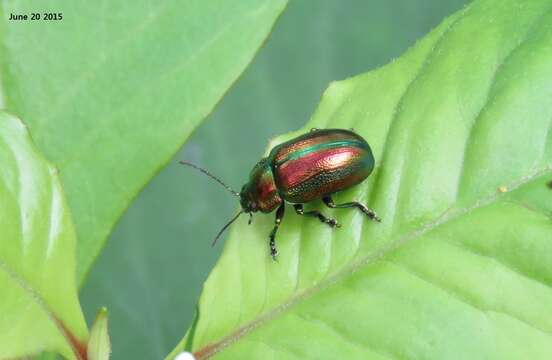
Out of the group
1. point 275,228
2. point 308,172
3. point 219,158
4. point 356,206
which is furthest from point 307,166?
point 219,158

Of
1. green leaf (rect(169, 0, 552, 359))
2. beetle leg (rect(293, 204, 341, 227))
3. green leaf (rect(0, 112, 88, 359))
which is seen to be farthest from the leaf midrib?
beetle leg (rect(293, 204, 341, 227))

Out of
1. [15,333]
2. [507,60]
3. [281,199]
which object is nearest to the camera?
[15,333]

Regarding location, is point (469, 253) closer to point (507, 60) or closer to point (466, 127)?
point (466, 127)

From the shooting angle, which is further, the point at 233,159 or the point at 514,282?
the point at 233,159

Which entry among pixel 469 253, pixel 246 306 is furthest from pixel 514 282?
pixel 246 306

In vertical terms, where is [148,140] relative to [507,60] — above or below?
below

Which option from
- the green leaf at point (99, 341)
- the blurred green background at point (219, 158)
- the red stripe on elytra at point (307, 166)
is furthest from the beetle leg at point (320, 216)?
the blurred green background at point (219, 158)
